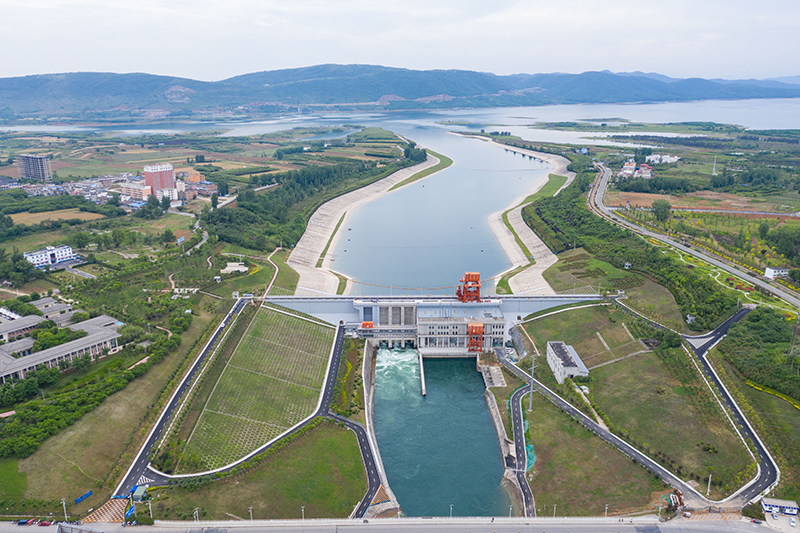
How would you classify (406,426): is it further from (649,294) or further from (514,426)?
(649,294)

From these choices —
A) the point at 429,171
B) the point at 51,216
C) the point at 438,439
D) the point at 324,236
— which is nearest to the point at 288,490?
the point at 438,439

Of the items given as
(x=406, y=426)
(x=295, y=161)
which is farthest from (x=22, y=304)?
(x=295, y=161)

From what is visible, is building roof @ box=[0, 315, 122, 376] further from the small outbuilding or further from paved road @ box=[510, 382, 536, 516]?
the small outbuilding

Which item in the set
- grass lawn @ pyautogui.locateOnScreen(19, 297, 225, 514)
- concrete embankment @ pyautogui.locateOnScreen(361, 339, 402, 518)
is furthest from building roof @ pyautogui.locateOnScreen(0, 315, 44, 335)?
concrete embankment @ pyautogui.locateOnScreen(361, 339, 402, 518)

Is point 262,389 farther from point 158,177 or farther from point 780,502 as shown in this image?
point 158,177

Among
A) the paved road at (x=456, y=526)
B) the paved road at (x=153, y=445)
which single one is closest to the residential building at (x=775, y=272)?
the paved road at (x=456, y=526)
